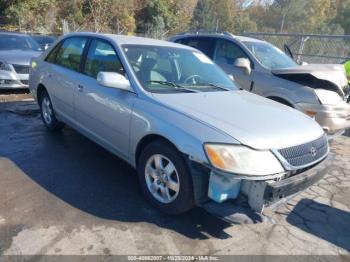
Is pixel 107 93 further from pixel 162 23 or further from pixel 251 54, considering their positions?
pixel 162 23

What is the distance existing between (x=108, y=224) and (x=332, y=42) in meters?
11.7

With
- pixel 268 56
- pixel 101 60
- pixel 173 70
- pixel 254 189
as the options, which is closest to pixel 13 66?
pixel 101 60

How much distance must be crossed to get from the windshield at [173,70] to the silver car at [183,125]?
0.04 ft

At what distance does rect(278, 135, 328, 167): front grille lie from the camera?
9.28ft

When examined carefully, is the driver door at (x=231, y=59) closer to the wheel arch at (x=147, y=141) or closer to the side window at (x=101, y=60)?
the side window at (x=101, y=60)

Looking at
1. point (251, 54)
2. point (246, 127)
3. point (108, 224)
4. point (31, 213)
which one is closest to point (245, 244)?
point (246, 127)

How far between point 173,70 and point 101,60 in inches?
36.2

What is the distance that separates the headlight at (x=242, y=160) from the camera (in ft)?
8.67

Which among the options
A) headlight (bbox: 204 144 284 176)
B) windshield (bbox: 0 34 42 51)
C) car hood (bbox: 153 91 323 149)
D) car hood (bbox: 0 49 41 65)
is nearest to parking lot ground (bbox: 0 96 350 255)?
headlight (bbox: 204 144 284 176)

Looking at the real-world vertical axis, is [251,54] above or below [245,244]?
above

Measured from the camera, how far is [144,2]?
110 ft

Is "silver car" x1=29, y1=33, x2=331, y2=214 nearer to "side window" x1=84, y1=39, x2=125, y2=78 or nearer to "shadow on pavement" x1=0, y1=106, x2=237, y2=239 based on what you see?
"side window" x1=84, y1=39, x2=125, y2=78

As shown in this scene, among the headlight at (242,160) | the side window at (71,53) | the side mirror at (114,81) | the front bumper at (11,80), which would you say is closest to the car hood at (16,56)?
the front bumper at (11,80)

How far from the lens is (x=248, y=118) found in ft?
10.3
